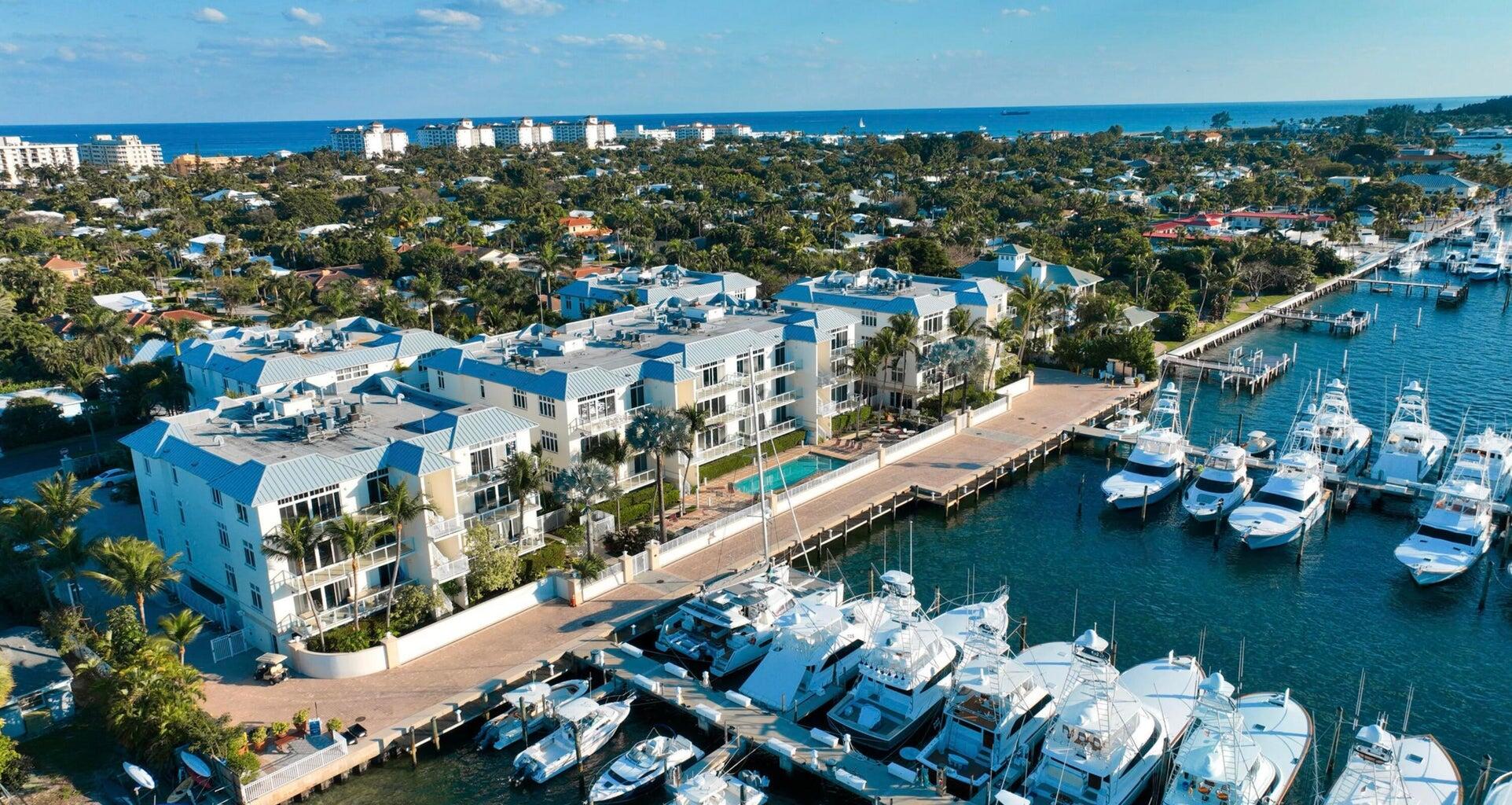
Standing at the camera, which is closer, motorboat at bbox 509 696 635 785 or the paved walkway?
motorboat at bbox 509 696 635 785

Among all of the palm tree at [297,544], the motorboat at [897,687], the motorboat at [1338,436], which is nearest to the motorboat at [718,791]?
the motorboat at [897,687]

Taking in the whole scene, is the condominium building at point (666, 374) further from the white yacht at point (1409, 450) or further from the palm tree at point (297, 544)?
the white yacht at point (1409, 450)

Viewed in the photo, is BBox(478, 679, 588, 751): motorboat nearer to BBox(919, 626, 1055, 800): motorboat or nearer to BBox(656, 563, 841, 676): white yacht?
BBox(656, 563, 841, 676): white yacht

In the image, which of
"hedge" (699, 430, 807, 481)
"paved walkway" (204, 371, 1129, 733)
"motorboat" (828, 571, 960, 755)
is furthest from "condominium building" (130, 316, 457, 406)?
"motorboat" (828, 571, 960, 755)

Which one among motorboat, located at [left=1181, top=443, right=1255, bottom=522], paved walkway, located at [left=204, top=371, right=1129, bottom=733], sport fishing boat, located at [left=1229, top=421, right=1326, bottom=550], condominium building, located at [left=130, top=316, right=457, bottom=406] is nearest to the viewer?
paved walkway, located at [left=204, top=371, right=1129, bottom=733]

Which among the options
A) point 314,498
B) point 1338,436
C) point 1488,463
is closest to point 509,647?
point 314,498

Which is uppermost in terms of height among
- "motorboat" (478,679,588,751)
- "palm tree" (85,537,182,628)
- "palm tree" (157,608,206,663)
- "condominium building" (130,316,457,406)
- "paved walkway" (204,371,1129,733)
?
"condominium building" (130,316,457,406)

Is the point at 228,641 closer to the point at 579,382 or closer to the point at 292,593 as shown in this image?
the point at 292,593
